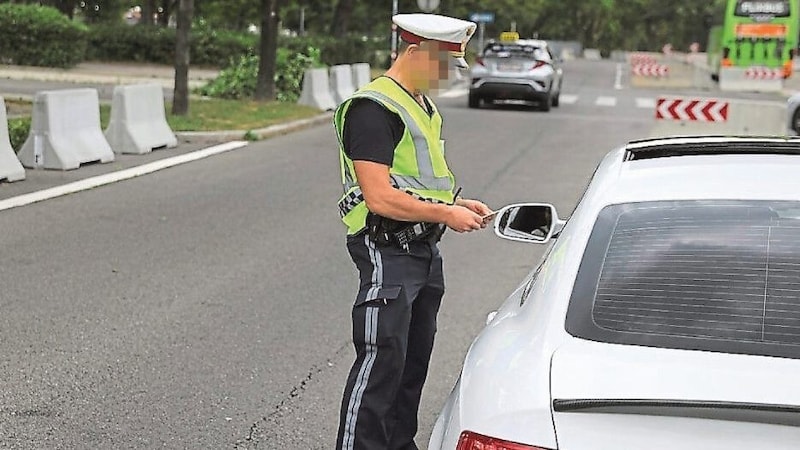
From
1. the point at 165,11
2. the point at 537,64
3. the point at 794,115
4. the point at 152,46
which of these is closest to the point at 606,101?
the point at 537,64

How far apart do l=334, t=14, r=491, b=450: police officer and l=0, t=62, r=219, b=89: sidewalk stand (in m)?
22.8

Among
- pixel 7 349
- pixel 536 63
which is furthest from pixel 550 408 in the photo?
pixel 536 63

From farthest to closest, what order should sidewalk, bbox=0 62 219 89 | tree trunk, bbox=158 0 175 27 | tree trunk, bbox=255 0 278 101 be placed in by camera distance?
tree trunk, bbox=158 0 175 27, sidewalk, bbox=0 62 219 89, tree trunk, bbox=255 0 278 101

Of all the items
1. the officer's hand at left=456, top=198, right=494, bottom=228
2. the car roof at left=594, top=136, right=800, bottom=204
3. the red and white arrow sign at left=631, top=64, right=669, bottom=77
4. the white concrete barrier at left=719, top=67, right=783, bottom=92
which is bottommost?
the red and white arrow sign at left=631, top=64, right=669, bottom=77

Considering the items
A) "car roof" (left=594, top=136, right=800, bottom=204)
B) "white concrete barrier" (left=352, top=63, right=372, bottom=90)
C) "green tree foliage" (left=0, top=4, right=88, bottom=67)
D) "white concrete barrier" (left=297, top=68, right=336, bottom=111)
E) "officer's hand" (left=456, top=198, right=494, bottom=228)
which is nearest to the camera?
"car roof" (left=594, top=136, right=800, bottom=204)

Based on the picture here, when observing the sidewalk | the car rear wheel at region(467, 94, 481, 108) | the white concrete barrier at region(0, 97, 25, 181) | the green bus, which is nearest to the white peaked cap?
the white concrete barrier at region(0, 97, 25, 181)

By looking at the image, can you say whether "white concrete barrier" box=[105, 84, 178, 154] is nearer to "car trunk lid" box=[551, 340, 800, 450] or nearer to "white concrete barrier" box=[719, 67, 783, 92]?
"car trunk lid" box=[551, 340, 800, 450]

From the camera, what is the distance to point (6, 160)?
11.8 m

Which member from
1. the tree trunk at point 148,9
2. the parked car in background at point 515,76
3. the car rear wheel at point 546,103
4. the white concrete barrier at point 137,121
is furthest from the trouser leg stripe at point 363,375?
the tree trunk at point 148,9

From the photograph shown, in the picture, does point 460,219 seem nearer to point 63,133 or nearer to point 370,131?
point 370,131

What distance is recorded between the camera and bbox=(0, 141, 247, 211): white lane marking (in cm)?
1078

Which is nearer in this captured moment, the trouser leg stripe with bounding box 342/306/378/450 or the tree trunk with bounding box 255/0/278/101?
the trouser leg stripe with bounding box 342/306/378/450

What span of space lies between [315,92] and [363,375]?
752 inches

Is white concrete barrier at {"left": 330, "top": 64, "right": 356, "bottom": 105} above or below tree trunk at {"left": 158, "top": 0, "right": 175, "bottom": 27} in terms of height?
above
